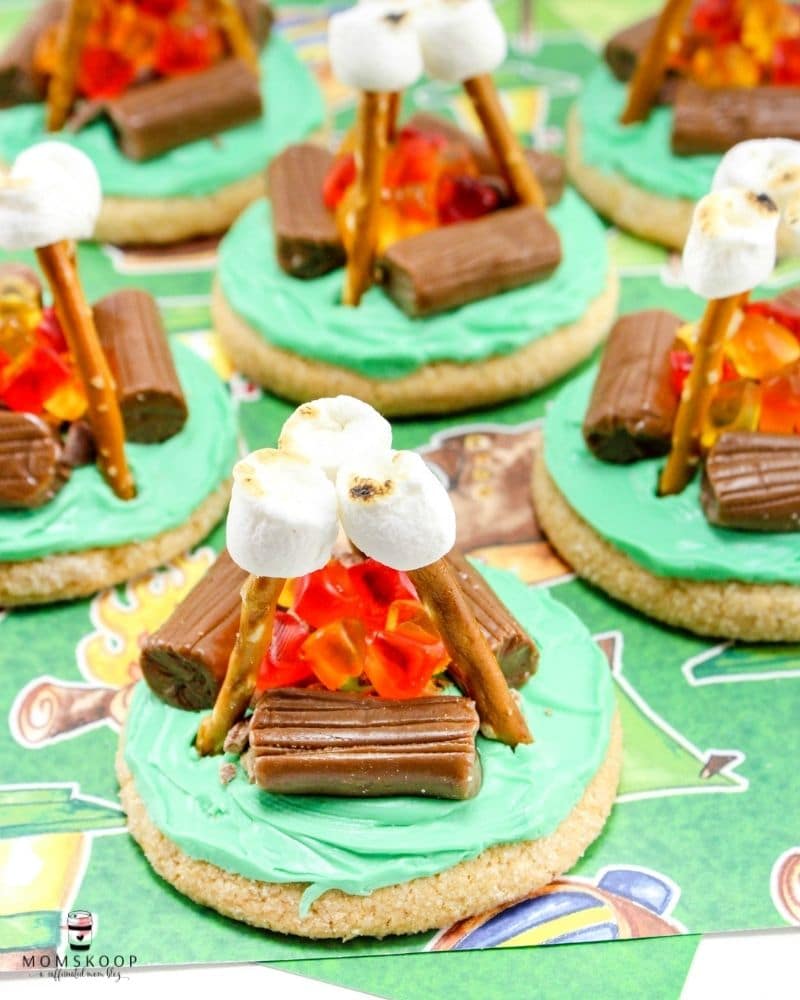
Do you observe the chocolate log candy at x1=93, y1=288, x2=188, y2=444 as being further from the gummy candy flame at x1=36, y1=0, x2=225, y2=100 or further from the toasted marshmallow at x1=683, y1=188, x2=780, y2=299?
the gummy candy flame at x1=36, y1=0, x2=225, y2=100

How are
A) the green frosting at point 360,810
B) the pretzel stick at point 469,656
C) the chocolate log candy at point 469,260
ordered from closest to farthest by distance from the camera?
the pretzel stick at point 469,656 → the green frosting at point 360,810 → the chocolate log candy at point 469,260

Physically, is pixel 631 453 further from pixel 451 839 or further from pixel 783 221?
pixel 451 839

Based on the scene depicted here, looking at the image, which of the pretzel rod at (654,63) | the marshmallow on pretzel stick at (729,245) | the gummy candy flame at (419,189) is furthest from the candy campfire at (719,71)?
the marshmallow on pretzel stick at (729,245)

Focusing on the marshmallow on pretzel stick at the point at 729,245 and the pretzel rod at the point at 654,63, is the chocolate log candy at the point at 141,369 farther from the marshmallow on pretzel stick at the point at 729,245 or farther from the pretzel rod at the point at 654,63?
the pretzel rod at the point at 654,63

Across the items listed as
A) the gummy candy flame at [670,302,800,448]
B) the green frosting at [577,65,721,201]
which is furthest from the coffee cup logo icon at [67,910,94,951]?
the green frosting at [577,65,721,201]

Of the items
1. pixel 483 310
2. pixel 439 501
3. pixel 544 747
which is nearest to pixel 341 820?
pixel 544 747

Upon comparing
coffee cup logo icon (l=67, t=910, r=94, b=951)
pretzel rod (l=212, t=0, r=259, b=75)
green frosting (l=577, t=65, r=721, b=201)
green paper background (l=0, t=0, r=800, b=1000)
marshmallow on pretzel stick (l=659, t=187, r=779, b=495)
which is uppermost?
marshmallow on pretzel stick (l=659, t=187, r=779, b=495)
